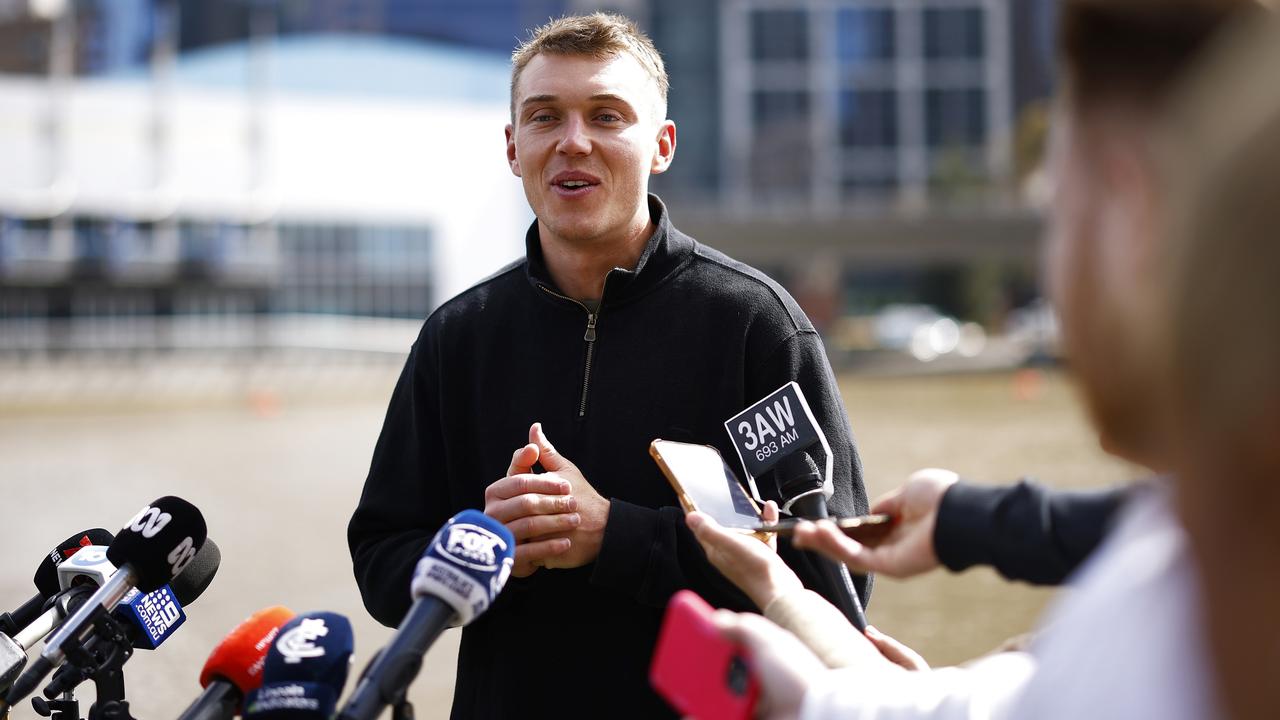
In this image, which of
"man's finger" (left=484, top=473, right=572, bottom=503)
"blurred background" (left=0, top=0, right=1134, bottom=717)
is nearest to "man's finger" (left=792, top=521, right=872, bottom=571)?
"blurred background" (left=0, top=0, right=1134, bottom=717)

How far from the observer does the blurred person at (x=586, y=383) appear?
253cm

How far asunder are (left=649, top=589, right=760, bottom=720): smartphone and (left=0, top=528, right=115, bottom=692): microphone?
1.29 metres

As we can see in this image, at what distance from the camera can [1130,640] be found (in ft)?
3.23

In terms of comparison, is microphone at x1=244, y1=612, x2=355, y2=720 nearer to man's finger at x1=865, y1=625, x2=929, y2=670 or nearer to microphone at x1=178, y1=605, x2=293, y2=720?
microphone at x1=178, y1=605, x2=293, y2=720

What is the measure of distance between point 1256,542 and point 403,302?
148 feet

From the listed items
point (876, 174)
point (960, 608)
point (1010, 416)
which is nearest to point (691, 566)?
point (960, 608)

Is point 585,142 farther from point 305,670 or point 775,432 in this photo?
point 305,670

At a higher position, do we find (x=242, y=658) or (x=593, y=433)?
(x=593, y=433)

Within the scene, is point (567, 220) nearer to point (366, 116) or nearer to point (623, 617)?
point (623, 617)

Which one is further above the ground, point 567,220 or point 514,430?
point 567,220

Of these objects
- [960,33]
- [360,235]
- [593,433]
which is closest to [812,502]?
[593,433]

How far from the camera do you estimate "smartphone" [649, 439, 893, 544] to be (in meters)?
1.98

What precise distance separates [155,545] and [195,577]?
329 mm

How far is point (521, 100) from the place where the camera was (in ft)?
9.12
